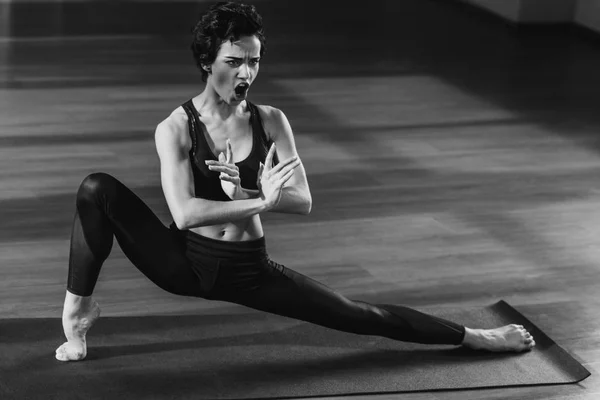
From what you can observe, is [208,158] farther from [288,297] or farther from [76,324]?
[76,324]

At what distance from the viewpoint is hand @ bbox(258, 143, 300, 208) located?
8.95ft

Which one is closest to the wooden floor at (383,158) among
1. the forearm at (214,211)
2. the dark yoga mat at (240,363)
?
the dark yoga mat at (240,363)

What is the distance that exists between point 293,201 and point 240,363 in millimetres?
466

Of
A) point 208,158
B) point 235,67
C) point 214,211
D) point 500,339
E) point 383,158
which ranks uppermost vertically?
point 235,67

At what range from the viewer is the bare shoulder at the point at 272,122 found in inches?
115

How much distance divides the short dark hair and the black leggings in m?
0.39

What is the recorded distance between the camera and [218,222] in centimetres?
Answer: 279

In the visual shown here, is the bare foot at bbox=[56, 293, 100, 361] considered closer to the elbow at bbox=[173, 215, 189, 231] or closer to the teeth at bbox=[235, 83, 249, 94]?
the elbow at bbox=[173, 215, 189, 231]

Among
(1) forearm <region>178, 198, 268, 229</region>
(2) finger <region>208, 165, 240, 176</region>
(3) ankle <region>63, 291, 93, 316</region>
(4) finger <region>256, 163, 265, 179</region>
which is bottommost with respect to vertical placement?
(3) ankle <region>63, 291, 93, 316</region>

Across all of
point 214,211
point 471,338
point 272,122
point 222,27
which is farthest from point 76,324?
point 471,338

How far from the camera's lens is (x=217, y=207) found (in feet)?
9.09

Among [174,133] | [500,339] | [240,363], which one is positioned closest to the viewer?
[174,133]

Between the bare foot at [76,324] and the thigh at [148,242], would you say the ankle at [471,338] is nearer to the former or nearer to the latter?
the thigh at [148,242]

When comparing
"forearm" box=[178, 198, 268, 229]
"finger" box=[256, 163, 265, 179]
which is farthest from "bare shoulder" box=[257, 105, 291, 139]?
"forearm" box=[178, 198, 268, 229]
